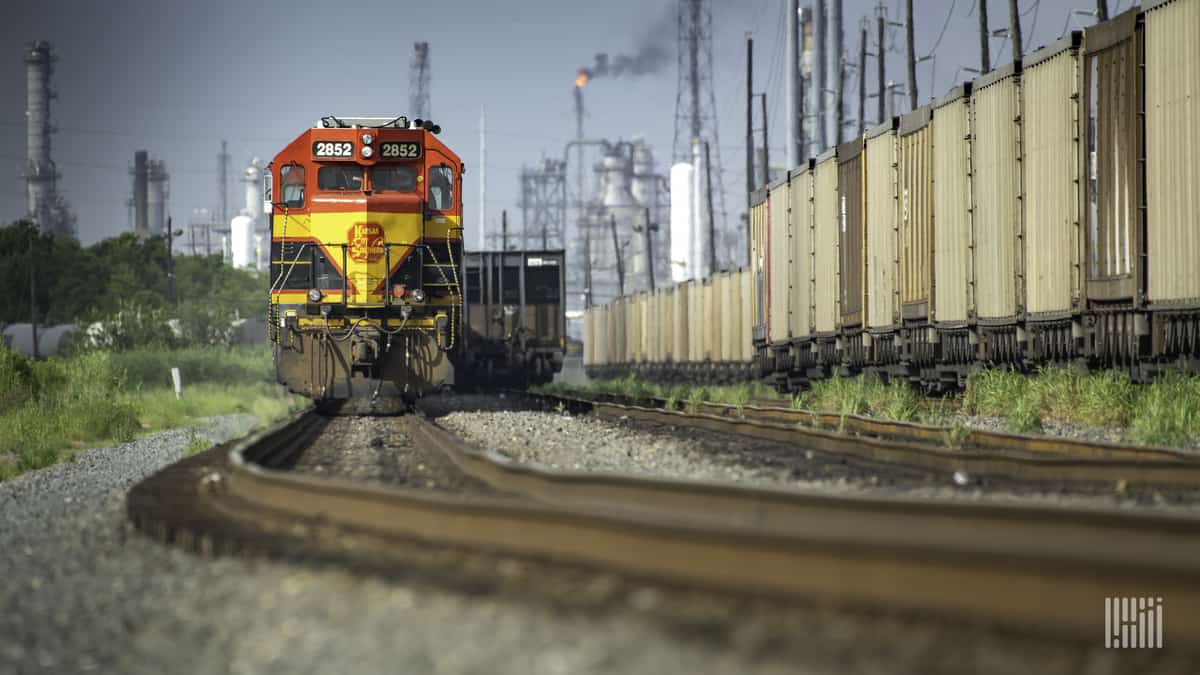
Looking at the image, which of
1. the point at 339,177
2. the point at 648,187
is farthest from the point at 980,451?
the point at 648,187

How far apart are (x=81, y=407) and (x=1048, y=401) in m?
15.1

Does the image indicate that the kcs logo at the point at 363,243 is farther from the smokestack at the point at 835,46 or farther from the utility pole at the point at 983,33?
the smokestack at the point at 835,46

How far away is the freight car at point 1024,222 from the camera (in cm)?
1211

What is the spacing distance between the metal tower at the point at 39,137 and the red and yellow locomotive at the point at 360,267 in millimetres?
98873

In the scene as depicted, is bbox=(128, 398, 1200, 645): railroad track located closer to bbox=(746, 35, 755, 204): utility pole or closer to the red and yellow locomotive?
the red and yellow locomotive

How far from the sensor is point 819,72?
49.3 m

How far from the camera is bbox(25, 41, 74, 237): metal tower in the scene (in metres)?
110

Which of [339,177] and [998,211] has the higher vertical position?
[339,177]

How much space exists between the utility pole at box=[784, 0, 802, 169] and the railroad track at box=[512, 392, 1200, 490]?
103ft

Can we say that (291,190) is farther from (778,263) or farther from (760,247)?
(760,247)

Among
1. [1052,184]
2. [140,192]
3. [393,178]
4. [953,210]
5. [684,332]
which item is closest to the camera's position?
[1052,184]

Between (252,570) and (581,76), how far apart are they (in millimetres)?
168812

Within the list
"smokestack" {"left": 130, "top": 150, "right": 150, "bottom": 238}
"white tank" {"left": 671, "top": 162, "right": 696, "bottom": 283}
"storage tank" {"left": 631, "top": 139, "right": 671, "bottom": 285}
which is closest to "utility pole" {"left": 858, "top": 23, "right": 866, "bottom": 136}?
"white tank" {"left": 671, "top": 162, "right": 696, "bottom": 283}

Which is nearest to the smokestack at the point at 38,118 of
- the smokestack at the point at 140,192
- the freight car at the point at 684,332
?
the smokestack at the point at 140,192
